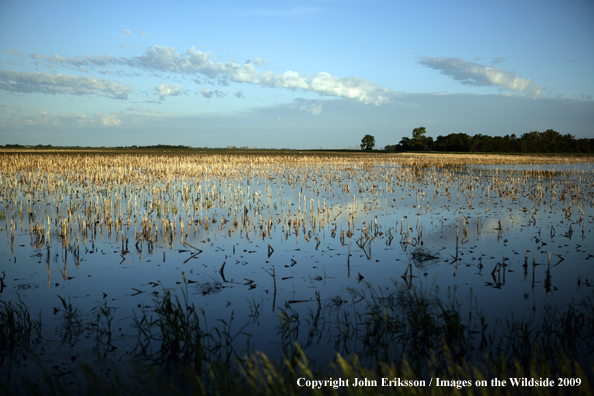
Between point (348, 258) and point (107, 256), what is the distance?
5823 millimetres

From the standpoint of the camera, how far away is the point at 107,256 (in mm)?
8703

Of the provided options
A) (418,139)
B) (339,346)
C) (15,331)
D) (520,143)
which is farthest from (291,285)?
(418,139)

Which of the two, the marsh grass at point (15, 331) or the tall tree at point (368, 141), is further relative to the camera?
the tall tree at point (368, 141)

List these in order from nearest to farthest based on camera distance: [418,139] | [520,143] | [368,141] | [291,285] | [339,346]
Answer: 1. [339,346]
2. [291,285]
3. [520,143]
4. [418,139]
5. [368,141]

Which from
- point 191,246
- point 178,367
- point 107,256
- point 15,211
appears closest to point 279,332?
point 178,367

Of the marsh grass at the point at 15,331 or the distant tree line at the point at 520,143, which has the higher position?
the distant tree line at the point at 520,143

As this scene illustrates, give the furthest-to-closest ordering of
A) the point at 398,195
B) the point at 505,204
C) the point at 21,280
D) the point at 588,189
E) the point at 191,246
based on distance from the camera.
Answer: the point at 588,189, the point at 398,195, the point at 505,204, the point at 191,246, the point at 21,280

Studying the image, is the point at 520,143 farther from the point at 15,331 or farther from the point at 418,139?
the point at 15,331

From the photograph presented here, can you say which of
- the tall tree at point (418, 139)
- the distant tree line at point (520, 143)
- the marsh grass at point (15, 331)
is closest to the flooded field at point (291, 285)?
the marsh grass at point (15, 331)

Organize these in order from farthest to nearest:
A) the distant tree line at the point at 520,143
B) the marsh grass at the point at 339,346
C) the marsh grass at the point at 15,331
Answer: the distant tree line at the point at 520,143 < the marsh grass at the point at 15,331 < the marsh grass at the point at 339,346

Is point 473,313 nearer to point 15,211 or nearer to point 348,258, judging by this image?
point 348,258

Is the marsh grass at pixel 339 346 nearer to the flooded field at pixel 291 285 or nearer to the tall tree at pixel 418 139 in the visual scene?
the flooded field at pixel 291 285

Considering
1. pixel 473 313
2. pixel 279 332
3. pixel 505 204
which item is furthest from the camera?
pixel 505 204

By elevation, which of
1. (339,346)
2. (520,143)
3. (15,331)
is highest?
(520,143)
